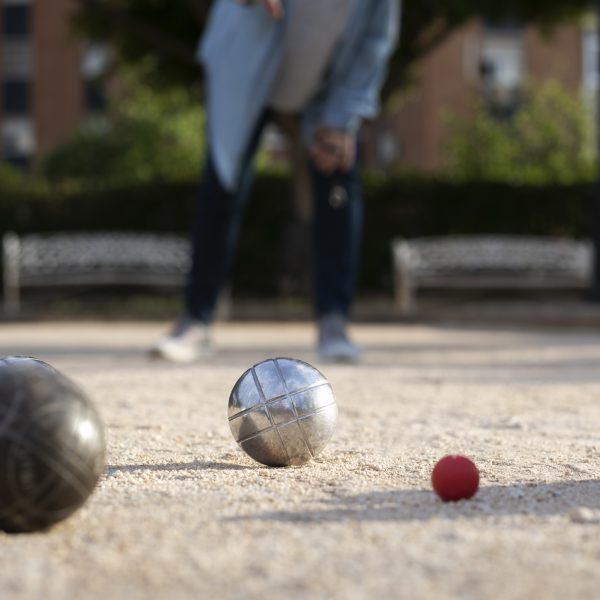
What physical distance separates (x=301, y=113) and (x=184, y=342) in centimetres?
140

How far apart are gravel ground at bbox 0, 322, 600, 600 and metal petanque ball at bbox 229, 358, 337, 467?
0.19ft

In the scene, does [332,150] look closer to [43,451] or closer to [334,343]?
[334,343]

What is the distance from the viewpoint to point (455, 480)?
220 centimetres

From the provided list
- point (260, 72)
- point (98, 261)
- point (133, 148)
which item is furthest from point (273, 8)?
point (133, 148)

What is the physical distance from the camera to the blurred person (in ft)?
17.0

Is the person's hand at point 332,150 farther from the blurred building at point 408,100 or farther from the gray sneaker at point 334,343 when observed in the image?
the blurred building at point 408,100

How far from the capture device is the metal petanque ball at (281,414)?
2627mm

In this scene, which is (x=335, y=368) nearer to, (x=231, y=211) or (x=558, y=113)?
(x=231, y=211)

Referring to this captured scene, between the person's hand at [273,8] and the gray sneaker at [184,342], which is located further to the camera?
the gray sneaker at [184,342]

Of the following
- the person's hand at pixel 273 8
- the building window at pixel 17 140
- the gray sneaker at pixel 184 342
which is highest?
the person's hand at pixel 273 8

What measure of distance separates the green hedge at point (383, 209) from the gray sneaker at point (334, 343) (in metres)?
7.70

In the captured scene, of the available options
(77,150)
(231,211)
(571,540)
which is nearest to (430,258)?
(231,211)

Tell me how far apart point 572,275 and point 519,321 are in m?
2.27

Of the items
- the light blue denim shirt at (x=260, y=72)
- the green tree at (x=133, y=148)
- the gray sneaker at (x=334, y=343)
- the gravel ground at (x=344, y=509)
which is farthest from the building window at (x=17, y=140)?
the gravel ground at (x=344, y=509)
